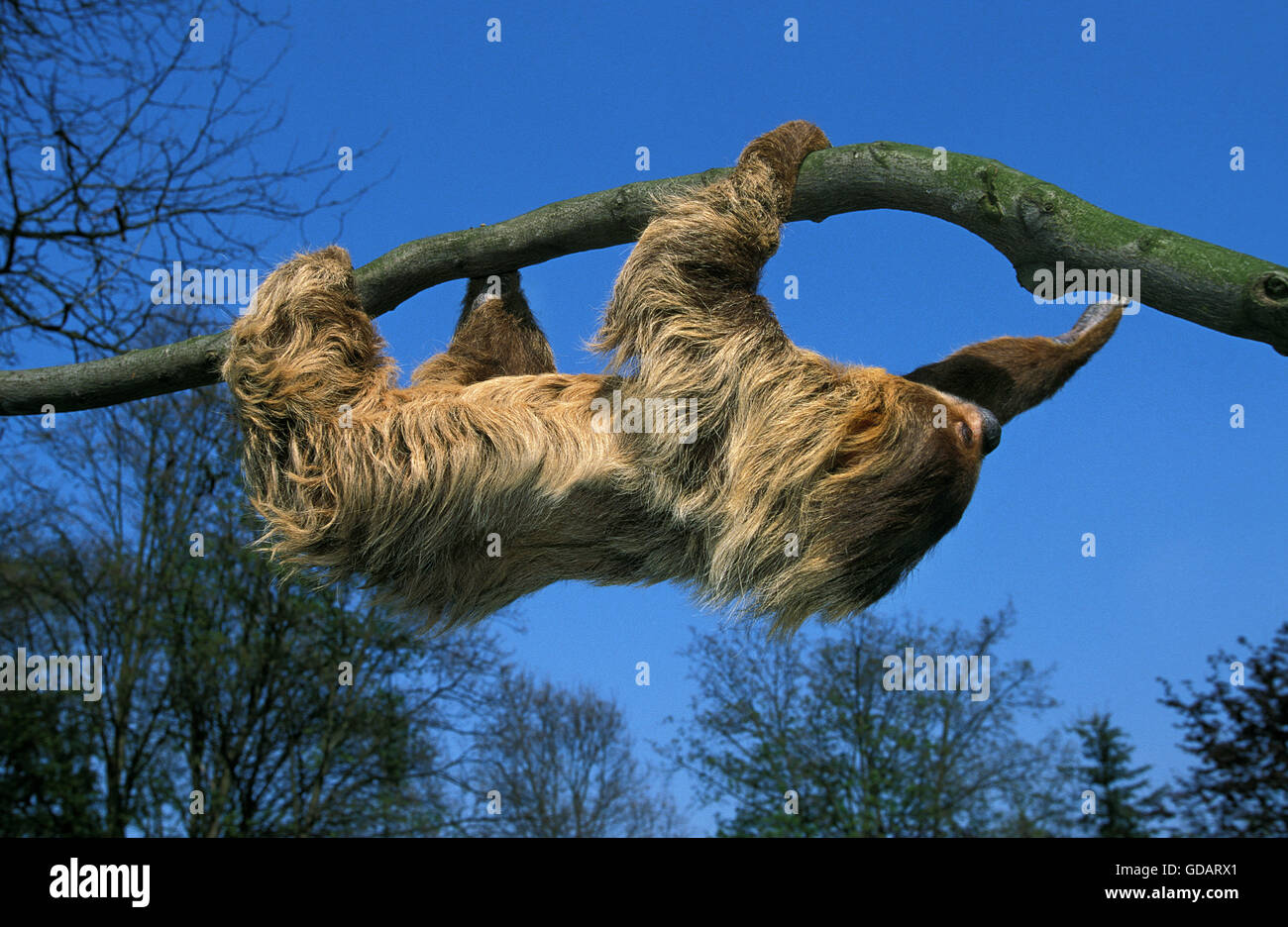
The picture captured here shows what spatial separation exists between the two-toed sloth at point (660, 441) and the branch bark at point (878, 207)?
0.67 feet

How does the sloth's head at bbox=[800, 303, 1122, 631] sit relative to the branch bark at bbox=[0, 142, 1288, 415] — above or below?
below

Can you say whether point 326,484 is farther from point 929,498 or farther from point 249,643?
point 249,643

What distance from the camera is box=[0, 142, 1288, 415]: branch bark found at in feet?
12.1

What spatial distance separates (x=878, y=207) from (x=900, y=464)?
1136 mm

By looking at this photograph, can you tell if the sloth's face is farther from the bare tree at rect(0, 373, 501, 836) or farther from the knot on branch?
the bare tree at rect(0, 373, 501, 836)

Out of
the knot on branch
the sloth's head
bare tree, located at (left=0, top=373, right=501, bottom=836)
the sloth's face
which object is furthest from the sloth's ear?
bare tree, located at (left=0, top=373, right=501, bottom=836)

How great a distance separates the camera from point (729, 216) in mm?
4926

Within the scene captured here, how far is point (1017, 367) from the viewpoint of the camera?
5262 mm

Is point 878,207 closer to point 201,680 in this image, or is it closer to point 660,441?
point 660,441

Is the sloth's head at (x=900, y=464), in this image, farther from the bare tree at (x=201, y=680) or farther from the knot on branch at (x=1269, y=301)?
the bare tree at (x=201, y=680)

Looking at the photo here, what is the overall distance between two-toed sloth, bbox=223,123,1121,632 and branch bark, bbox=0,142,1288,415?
205mm

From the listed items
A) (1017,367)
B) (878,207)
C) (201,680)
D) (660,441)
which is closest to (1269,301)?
(878,207)
